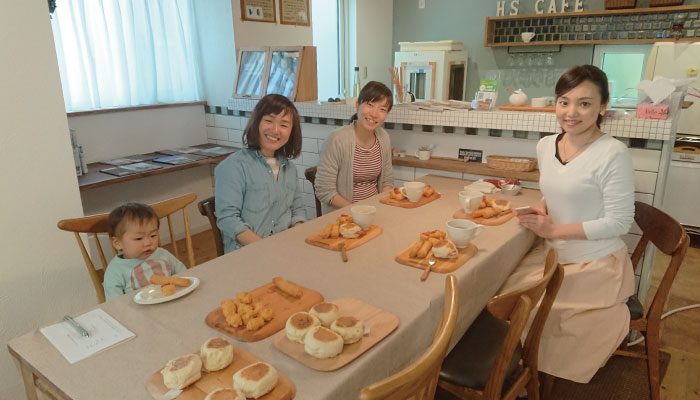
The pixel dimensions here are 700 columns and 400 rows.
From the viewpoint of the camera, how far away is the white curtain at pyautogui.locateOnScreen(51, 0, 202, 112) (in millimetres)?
3012

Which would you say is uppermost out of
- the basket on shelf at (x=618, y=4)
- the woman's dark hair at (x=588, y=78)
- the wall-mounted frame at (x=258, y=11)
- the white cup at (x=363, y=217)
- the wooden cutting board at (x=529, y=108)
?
the basket on shelf at (x=618, y=4)

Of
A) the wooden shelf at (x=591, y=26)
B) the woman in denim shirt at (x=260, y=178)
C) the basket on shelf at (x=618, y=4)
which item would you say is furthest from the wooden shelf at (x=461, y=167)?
the basket on shelf at (x=618, y=4)

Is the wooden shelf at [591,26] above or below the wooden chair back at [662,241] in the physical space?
above

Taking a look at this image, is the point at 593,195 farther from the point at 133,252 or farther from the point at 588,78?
the point at 133,252

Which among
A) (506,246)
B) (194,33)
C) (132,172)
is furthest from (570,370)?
(194,33)

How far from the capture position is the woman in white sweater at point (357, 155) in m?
2.43

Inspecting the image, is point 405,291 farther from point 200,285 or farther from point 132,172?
point 132,172

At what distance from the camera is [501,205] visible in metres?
2.05

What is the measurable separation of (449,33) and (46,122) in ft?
15.5

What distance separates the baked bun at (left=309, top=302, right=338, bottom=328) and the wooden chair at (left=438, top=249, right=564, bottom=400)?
1.23 ft

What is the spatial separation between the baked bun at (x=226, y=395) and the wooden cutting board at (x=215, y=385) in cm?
4

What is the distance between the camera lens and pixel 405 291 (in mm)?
1309

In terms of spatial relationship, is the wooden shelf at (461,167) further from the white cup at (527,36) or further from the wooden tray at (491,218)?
the white cup at (527,36)

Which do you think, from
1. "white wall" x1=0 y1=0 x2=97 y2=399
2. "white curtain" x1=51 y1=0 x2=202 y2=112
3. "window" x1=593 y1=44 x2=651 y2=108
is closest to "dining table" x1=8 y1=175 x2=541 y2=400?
"white wall" x1=0 y1=0 x2=97 y2=399
